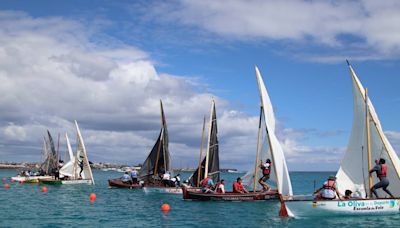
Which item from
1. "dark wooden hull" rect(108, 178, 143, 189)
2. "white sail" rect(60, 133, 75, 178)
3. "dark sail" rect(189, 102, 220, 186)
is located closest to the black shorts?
"dark sail" rect(189, 102, 220, 186)

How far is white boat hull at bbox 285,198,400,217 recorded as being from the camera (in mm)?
29203

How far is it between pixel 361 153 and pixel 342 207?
4.52 meters

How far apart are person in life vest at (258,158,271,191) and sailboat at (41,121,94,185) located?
32.9 m

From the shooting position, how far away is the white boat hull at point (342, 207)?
95.8 feet

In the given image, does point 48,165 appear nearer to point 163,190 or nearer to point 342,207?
point 163,190

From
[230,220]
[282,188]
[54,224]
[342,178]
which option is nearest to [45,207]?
[54,224]

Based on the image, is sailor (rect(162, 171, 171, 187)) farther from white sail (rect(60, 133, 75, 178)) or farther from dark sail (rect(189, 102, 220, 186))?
white sail (rect(60, 133, 75, 178))

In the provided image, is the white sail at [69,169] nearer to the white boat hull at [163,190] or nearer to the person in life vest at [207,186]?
the white boat hull at [163,190]

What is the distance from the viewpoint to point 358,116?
3253cm

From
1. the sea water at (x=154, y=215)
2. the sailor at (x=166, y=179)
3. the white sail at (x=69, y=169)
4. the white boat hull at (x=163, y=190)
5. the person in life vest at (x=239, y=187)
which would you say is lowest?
the sea water at (x=154, y=215)

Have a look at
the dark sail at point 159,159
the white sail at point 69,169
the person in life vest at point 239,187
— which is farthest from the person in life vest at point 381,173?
the white sail at point 69,169

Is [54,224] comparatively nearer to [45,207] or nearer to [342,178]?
[45,207]

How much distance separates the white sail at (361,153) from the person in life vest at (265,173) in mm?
9489

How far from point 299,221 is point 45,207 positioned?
66.2ft
